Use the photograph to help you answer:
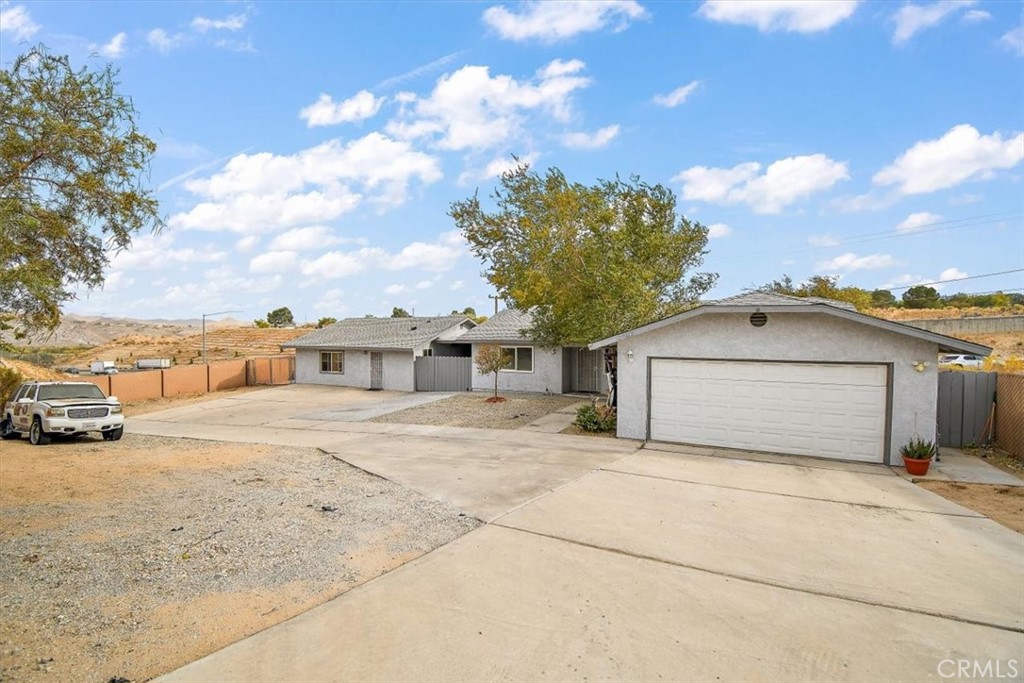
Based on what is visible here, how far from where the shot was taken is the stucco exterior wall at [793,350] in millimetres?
11562

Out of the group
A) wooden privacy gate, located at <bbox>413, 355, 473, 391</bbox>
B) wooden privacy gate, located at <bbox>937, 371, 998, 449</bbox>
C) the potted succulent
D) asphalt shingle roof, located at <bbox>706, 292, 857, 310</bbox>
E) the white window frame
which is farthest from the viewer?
wooden privacy gate, located at <bbox>413, 355, 473, 391</bbox>

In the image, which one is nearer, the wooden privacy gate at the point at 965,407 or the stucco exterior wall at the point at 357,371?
the wooden privacy gate at the point at 965,407

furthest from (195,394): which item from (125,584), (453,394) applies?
(125,584)

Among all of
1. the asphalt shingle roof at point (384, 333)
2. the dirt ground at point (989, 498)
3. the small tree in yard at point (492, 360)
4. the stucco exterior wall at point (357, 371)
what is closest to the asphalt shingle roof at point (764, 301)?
the dirt ground at point (989, 498)

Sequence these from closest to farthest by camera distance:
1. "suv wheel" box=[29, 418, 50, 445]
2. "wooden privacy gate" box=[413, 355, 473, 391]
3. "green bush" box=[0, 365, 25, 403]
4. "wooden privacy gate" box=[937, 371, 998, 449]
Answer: "wooden privacy gate" box=[937, 371, 998, 449], "suv wheel" box=[29, 418, 50, 445], "green bush" box=[0, 365, 25, 403], "wooden privacy gate" box=[413, 355, 473, 391]

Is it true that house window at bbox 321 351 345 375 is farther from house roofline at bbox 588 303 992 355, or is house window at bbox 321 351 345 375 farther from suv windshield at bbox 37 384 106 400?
house roofline at bbox 588 303 992 355

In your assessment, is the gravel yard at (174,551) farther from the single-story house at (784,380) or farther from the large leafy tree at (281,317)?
the large leafy tree at (281,317)

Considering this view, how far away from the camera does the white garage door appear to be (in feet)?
39.5

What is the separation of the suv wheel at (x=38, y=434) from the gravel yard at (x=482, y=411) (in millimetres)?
8869

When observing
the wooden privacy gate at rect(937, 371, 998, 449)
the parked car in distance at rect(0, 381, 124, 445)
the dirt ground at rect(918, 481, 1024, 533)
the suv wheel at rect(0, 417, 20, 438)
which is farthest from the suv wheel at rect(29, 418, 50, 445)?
the wooden privacy gate at rect(937, 371, 998, 449)

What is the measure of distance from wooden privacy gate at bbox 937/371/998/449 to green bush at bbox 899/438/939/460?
3.25 meters

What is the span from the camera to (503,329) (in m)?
26.8

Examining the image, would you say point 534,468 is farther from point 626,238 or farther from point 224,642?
point 626,238

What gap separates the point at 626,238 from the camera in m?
18.1
